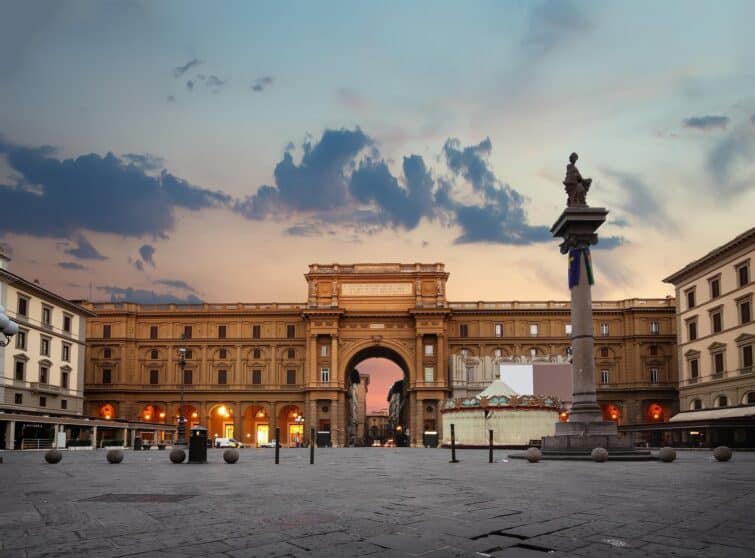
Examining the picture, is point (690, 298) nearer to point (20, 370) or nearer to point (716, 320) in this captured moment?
point (716, 320)

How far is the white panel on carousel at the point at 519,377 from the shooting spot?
71812 mm

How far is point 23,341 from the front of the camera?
195 ft

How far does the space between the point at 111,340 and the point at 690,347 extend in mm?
61812

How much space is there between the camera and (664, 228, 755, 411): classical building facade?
52.2 m

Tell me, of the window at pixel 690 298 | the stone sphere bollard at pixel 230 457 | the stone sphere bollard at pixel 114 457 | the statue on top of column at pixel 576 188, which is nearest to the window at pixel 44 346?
the stone sphere bollard at pixel 114 457

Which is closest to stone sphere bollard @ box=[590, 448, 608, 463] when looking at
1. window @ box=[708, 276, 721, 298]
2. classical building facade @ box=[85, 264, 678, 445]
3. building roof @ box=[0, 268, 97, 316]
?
window @ box=[708, 276, 721, 298]

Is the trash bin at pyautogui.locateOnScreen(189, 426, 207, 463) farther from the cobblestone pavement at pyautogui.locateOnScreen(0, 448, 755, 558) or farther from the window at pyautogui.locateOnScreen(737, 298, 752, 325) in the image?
the window at pyautogui.locateOnScreen(737, 298, 752, 325)

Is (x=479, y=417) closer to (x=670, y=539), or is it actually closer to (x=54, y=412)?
(x=54, y=412)

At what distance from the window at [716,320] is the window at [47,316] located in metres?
56.9

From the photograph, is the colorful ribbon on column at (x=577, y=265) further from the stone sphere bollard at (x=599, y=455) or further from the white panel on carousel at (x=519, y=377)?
the white panel on carousel at (x=519, y=377)

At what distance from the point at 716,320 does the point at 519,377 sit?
20.7 meters

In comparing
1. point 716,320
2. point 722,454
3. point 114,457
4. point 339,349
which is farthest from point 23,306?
point 716,320

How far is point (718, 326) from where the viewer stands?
5712 cm

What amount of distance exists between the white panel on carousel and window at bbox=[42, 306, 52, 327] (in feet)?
140
